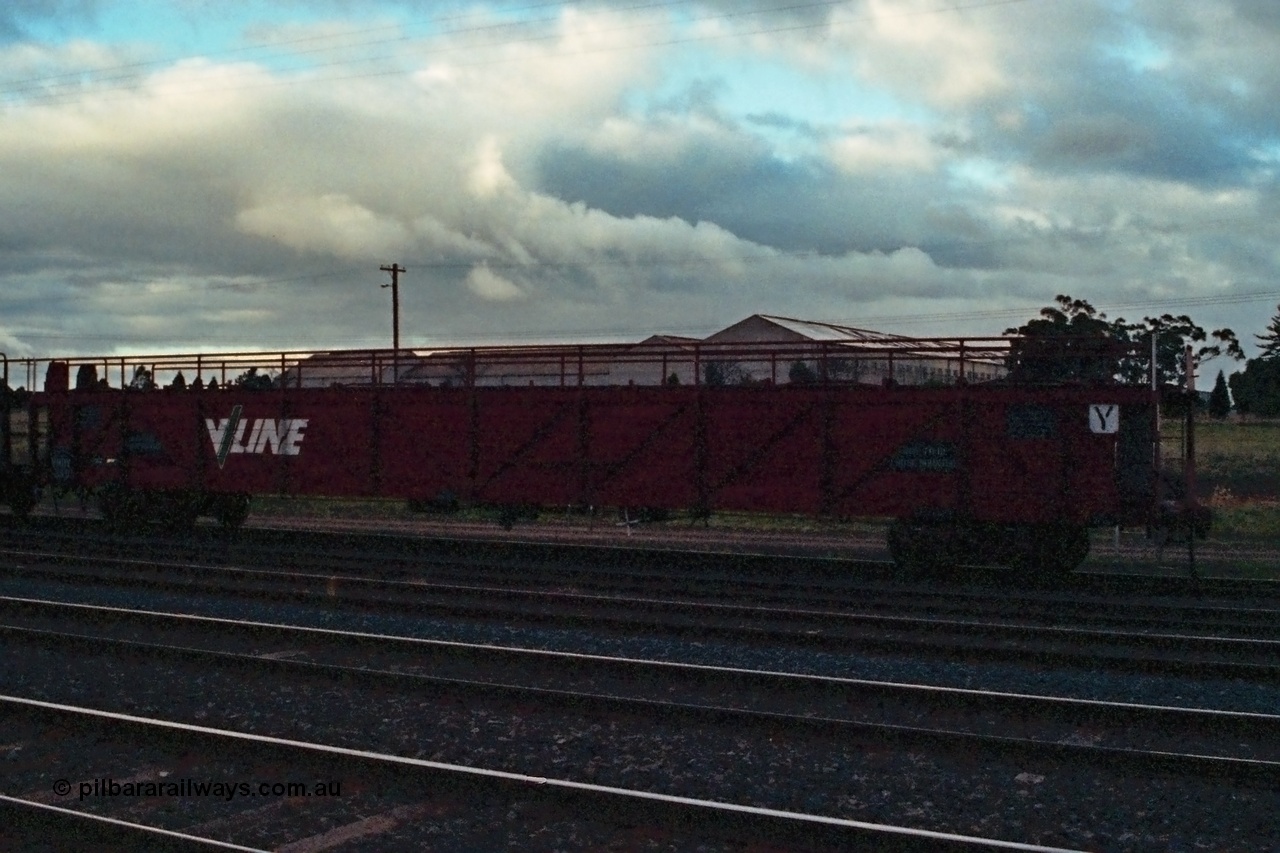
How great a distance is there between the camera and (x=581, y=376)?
2064 centimetres

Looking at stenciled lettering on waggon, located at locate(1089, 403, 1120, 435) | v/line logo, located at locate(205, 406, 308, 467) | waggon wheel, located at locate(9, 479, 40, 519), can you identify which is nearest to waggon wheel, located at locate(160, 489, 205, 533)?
v/line logo, located at locate(205, 406, 308, 467)

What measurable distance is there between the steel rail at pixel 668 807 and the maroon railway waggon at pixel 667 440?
458 inches

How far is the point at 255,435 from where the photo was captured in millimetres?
23516

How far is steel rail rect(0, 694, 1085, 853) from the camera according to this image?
627 cm

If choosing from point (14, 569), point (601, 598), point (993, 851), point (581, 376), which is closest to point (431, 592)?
point (601, 598)

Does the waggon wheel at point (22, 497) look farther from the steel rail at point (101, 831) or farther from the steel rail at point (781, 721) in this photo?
the steel rail at point (101, 831)

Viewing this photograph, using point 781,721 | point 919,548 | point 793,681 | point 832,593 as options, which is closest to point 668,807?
point 781,721

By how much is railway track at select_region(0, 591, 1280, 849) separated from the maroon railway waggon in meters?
8.57

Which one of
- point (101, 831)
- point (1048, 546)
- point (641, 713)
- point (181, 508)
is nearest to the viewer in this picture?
point (101, 831)

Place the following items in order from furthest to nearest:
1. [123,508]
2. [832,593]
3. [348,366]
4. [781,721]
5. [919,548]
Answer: [123,508], [348,366], [919,548], [832,593], [781,721]

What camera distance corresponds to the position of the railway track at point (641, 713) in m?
7.83

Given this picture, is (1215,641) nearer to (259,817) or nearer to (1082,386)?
(1082,386)

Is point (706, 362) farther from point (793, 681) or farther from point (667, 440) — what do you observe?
point (793, 681)

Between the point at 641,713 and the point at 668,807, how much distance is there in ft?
7.94
